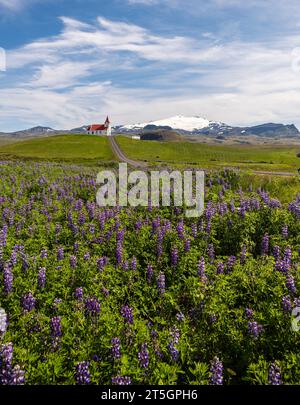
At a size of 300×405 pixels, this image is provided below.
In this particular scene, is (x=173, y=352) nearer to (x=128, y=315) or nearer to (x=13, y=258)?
(x=128, y=315)

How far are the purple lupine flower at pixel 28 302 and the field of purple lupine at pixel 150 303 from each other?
2 cm

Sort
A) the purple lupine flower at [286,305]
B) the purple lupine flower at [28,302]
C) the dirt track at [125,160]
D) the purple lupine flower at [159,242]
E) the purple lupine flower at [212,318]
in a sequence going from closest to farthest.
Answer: the purple lupine flower at [286,305] < the purple lupine flower at [212,318] < the purple lupine flower at [28,302] < the purple lupine flower at [159,242] < the dirt track at [125,160]

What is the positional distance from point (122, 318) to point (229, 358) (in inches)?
73.6

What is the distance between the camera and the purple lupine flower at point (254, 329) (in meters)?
5.80

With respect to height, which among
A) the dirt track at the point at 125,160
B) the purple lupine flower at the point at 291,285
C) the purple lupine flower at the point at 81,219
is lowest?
the purple lupine flower at the point at 291,285

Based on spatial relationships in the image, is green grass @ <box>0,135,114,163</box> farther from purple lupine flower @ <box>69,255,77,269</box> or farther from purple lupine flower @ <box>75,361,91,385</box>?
purple lupine flower @ <box>75,361,91,385</box>

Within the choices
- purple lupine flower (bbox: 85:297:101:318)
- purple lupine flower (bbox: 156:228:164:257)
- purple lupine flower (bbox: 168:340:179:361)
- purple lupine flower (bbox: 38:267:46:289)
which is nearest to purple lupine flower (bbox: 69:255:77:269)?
purple lupine flower (bbox: 38:267:46:289)

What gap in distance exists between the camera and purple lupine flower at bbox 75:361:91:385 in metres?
4.81

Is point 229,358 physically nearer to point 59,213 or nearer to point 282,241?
point 282,241

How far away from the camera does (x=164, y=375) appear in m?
5.02

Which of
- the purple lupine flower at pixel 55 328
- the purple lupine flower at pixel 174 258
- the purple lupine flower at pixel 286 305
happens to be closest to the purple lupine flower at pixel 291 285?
the purple lupine flower at pixel 286 305

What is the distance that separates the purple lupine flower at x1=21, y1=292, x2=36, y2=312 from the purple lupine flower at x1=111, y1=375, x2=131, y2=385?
2467 mm

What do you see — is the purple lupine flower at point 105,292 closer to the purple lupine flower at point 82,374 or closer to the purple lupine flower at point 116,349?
the purple lupine flower at point 116,349
